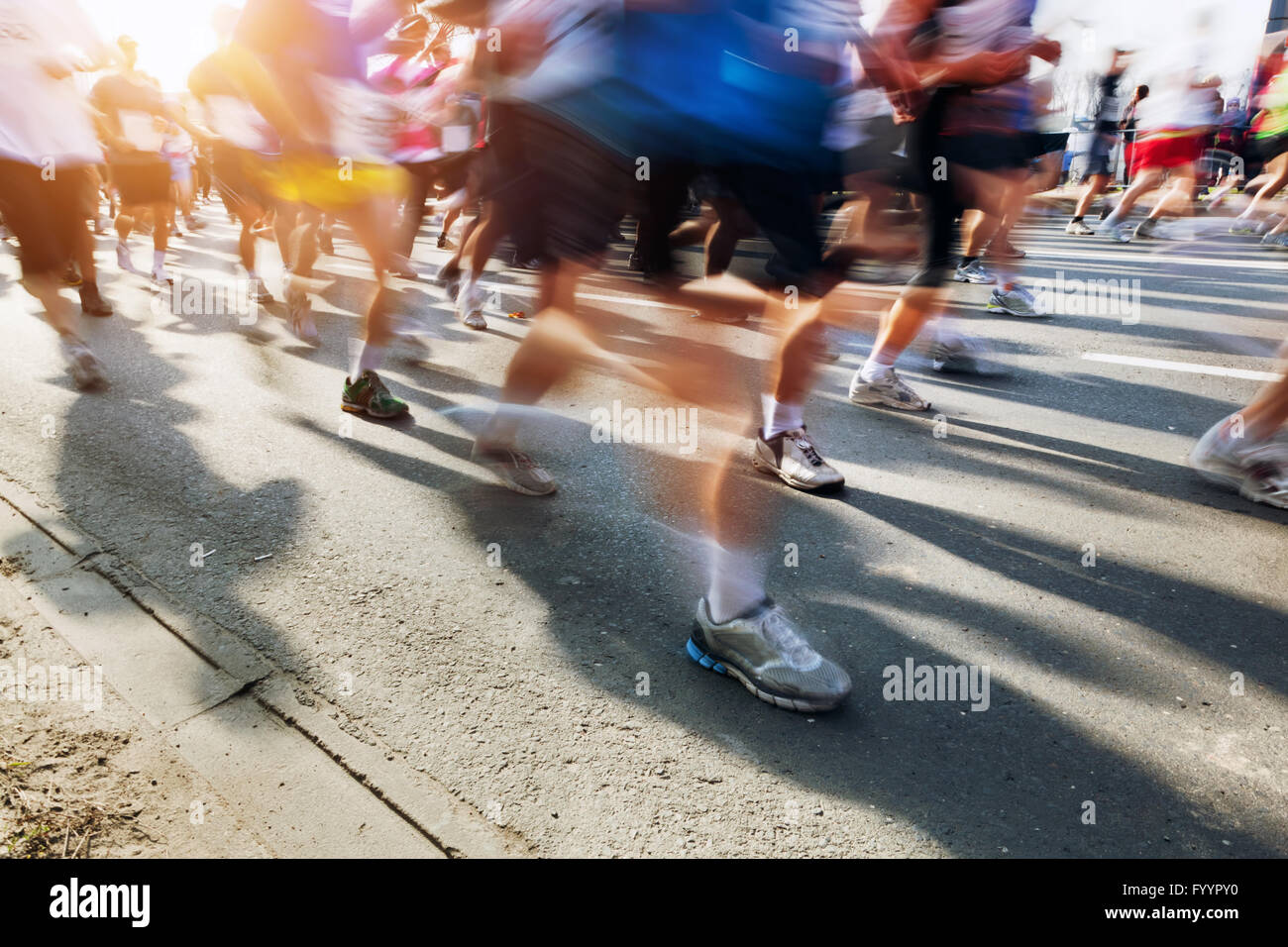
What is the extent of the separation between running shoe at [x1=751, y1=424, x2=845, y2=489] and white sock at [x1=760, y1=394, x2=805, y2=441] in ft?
0.06

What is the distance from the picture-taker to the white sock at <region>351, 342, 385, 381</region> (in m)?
3.78

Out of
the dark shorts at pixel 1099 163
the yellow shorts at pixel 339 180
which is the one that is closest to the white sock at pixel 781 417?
the yellow shorts at pixel 339 180

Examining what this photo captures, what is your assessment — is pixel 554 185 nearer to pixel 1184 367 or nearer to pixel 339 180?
pixel 339 180

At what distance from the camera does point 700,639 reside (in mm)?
2172

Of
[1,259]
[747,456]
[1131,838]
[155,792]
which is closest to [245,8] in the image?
[747,456]

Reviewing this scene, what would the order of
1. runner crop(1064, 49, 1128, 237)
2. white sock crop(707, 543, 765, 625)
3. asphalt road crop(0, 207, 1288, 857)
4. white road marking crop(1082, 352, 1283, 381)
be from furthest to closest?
runner crop(1064, 49, 1128, 237) → white road marking crop(1082, 352, 1283, 381) → white sock crop(707, 543, 765, 625) → asphalt road crop(0, 207, 1288, 857)

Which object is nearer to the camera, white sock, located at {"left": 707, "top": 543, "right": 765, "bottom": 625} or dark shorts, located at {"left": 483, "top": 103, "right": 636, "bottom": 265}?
dark shorts, located at {"left": 483, "top": 103, "right": 636, "bottom": 265}

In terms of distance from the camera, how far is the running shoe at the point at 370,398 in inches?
150

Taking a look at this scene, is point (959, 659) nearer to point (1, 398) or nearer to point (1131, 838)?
point (1131, 838)

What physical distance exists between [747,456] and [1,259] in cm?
921

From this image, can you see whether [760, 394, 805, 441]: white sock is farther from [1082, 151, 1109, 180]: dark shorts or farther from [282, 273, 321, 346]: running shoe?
[1082, 151, 1109, 180]: dark shorts

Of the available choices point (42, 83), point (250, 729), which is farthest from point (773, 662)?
point (42, 83)

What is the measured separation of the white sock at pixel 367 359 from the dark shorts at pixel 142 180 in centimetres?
474

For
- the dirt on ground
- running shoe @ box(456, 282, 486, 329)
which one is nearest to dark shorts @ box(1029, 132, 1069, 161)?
running shoe @ box(456, 282, 486, 329)
